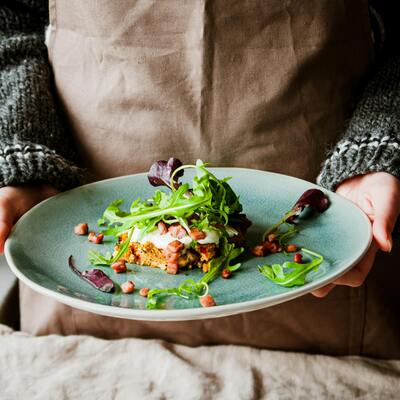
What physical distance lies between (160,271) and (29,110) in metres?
0.39

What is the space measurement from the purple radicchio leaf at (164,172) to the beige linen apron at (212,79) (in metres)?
0.14

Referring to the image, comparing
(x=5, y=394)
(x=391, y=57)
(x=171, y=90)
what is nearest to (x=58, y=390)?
(x=5, y=394)

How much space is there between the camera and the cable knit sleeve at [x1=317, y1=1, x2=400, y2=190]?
33.9 inches

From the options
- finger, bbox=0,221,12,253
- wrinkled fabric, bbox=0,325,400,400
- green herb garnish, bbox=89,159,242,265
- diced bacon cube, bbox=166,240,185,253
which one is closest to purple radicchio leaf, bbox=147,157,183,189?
green herb garnish, bbox=89,159,242,265

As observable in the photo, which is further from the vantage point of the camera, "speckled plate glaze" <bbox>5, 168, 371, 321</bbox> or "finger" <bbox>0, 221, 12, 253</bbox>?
"finger" <bbox>0, 221, 12, 253</bbox>

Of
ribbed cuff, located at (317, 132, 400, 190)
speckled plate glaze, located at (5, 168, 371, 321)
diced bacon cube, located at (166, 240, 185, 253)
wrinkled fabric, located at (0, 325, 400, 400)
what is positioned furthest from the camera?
wrinkled fabric, located at (0, 325, 400, 400)

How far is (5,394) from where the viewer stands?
96 centimetres

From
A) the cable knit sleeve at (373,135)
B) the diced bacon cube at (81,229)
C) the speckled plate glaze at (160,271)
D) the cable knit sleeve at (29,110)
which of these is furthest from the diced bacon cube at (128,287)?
the cable knit sleeve at (373,135)

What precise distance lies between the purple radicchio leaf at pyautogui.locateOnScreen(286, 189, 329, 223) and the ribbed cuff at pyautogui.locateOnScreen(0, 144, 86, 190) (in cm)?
35

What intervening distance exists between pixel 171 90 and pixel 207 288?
1.32 ft

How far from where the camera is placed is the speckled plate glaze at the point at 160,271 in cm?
65

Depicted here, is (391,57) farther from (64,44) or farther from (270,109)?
(64,44)

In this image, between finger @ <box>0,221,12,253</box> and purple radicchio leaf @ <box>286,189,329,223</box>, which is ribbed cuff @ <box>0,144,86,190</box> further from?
purple radicchio leaf @ <box>286,189,329,223</box>

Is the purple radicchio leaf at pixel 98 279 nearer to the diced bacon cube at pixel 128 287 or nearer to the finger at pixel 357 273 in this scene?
the diced bacon cube at pixel 128 287
